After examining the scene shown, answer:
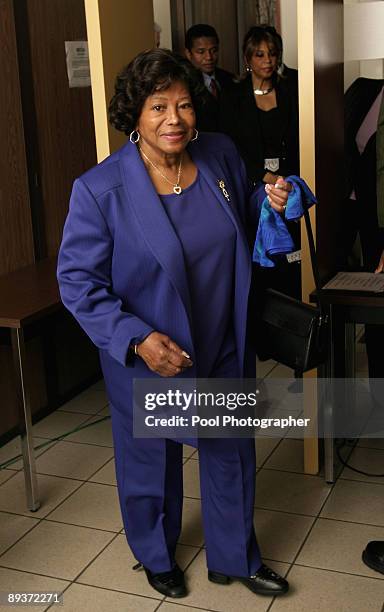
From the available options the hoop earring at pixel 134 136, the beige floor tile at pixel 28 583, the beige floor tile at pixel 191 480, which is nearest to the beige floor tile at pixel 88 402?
the beige floor tile at pixel 191 480

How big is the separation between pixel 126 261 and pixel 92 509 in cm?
120

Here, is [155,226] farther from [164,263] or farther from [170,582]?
[170,582]

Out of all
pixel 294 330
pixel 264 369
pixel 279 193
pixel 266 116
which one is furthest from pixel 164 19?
pixel 294 330

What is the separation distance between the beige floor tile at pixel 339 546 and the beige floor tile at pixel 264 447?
53 centimetres

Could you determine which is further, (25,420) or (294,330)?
(25,420)

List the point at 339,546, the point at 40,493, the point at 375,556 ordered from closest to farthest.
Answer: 1. the point at 375,556
2. the point at 339,546
3. the point at 40,493

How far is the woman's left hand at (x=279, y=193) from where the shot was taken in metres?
2.19

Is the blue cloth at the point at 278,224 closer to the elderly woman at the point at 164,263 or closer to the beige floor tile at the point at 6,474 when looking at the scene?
the elderly woman at the point at 164,263

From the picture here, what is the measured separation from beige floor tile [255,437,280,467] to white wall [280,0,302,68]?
2.93 m

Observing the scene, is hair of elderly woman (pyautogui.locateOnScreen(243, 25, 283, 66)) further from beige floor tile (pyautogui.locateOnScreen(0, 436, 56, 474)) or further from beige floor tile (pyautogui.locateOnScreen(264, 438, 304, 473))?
beige floor tile (pyautogui.locateOnScreen(0, 436, 56, 474))

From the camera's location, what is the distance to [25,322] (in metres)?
2.83

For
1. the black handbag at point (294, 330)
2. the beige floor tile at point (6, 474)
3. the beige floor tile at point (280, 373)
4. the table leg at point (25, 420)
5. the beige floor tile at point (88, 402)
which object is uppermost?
the black handbag at point (294, 330)

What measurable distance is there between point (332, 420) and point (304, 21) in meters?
1.41

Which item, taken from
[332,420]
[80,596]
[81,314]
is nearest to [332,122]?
[332,420]
